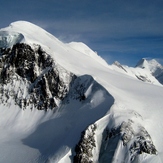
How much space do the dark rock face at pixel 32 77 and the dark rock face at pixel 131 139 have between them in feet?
48.8

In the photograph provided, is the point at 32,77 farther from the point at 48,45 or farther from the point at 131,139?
the point at 131,139

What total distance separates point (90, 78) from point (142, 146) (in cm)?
1723

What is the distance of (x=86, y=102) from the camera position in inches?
1673

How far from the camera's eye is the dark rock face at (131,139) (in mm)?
31922

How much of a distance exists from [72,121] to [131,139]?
10655 mm

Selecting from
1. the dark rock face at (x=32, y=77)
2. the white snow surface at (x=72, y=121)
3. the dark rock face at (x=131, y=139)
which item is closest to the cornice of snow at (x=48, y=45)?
the white snow surface at (x=72, y=121)

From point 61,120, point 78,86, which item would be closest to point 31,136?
point 61,120

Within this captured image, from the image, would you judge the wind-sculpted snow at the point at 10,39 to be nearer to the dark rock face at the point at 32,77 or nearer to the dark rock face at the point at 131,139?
the dark rock face at the point at 32,77

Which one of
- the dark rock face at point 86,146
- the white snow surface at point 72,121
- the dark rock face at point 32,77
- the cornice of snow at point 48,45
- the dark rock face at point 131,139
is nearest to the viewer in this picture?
the dark rock face at point 131,139

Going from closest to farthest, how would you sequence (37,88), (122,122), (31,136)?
(122,122), (31,136), (37,88)

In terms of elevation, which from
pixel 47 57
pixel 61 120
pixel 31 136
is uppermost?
pixel 47 57

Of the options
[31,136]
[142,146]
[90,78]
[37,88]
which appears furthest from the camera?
[37,88]

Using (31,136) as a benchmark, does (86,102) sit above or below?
above

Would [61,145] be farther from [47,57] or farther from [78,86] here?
[47,57]
